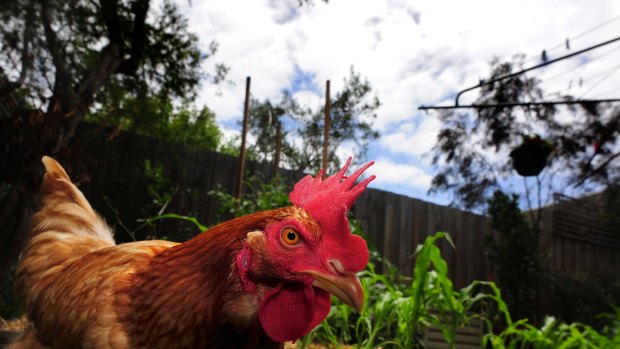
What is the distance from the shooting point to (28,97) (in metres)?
4.86

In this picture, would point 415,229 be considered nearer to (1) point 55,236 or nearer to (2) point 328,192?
(1) point 55,236

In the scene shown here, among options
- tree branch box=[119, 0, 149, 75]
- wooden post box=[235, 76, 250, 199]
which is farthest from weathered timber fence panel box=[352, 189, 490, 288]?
tree branch box=[119, 0, 149, 75]

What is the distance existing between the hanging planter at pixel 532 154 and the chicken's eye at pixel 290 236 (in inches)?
194

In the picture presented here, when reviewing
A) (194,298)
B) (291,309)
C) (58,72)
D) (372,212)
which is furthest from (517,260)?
(58,72)

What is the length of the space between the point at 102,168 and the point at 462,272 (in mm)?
7204

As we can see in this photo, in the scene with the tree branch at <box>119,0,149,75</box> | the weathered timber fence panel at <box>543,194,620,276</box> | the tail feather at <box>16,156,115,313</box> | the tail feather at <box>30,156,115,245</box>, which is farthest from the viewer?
the weathered timber fence panel at <box>543,194,620,276</box>

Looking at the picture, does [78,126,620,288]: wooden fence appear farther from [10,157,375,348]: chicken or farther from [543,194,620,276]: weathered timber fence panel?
[10,157,375,348]: chicken

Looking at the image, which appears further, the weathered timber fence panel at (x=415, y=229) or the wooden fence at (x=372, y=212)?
the weathered timber fence panel at (x=415, y=229)

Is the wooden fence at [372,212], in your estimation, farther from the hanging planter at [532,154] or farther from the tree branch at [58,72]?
the hanging planter at [532,154]

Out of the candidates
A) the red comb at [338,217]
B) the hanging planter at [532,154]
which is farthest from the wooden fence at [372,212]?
the red comb at [338,217]

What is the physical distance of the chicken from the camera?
3.16 feet

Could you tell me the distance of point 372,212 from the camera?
7.37 meters

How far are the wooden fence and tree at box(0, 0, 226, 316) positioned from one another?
2.92 feet

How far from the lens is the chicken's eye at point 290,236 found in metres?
0.98
